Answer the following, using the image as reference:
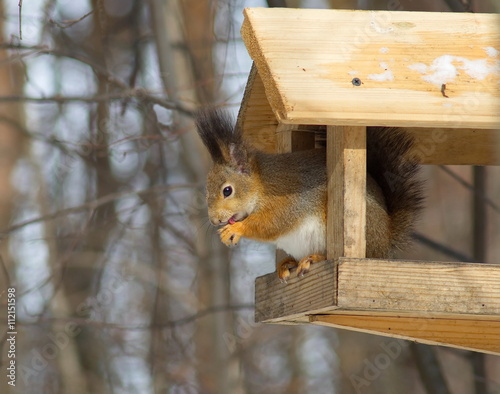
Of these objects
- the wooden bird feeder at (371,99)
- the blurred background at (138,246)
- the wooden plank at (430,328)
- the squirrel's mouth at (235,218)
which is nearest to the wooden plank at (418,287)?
the wooden bird feeder at (371,99)

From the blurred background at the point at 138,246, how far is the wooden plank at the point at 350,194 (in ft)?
7.68

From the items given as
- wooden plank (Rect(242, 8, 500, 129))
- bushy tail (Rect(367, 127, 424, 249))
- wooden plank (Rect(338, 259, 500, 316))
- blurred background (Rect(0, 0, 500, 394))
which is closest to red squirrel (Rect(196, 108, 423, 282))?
bushy tail (Rect(367, 127, 424, 249))

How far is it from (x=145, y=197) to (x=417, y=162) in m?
2.58

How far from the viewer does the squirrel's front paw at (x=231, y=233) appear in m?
2.29

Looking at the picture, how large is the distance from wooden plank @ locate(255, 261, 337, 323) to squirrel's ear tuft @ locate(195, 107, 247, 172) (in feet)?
1.19

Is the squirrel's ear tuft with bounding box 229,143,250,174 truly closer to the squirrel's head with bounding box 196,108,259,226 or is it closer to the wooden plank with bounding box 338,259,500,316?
the squirrel's head with bounding box 196,108,259,226

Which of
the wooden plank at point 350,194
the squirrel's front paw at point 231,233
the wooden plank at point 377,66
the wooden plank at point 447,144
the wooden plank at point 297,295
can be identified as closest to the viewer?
the wooden plank at point 377,66

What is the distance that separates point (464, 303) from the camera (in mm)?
1897

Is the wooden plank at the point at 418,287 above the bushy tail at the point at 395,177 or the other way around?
the other way around

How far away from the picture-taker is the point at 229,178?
7.91 feet

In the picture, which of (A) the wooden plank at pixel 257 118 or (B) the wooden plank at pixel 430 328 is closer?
(B) the wooden plank at pixel 430 328

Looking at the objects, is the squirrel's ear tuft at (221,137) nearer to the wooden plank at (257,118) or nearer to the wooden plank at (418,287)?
the wooden plank at (257,118)

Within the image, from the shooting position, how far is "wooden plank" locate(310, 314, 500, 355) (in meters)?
2.16

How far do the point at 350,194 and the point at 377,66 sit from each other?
345 mm
